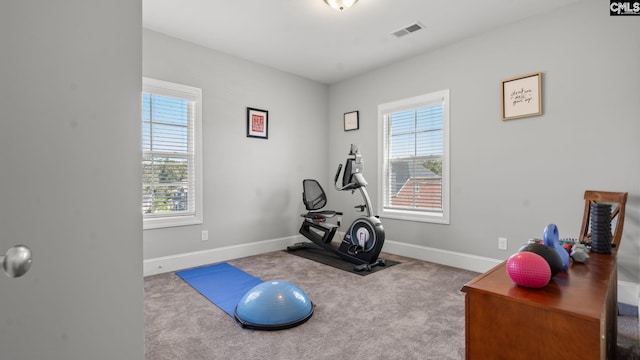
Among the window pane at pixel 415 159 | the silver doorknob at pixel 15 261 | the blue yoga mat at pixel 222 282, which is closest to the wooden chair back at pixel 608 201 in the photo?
the window pane at pixel 415 159

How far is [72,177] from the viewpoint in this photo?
76cm

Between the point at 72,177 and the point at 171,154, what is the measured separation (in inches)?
127

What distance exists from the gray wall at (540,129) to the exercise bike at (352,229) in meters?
0.80

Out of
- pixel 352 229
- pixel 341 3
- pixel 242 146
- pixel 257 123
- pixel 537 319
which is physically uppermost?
pixel 341 3

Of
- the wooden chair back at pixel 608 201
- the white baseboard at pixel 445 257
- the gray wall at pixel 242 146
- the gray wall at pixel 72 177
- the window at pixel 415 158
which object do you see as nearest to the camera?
the gray wall at pixel 72 177

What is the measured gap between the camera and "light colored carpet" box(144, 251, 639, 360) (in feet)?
6.47

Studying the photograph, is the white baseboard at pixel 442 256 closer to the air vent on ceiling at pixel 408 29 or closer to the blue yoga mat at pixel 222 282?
the blue yoga mat at pixel 222 282

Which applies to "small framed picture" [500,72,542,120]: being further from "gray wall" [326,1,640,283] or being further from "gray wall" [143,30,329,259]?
"gray wall" [143,30,329,259]

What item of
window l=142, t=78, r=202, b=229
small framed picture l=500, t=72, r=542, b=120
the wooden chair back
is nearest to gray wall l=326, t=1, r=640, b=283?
small framed picture l=500, t=72, r=542, b=120

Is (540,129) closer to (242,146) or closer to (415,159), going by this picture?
(415,159)

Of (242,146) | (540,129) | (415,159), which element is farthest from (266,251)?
(540,129)

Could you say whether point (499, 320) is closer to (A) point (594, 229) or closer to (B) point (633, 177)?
(A) point (594, 229)

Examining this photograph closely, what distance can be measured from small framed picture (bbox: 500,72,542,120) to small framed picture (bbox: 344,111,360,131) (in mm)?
2083

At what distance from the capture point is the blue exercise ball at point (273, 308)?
2246 millimetres
